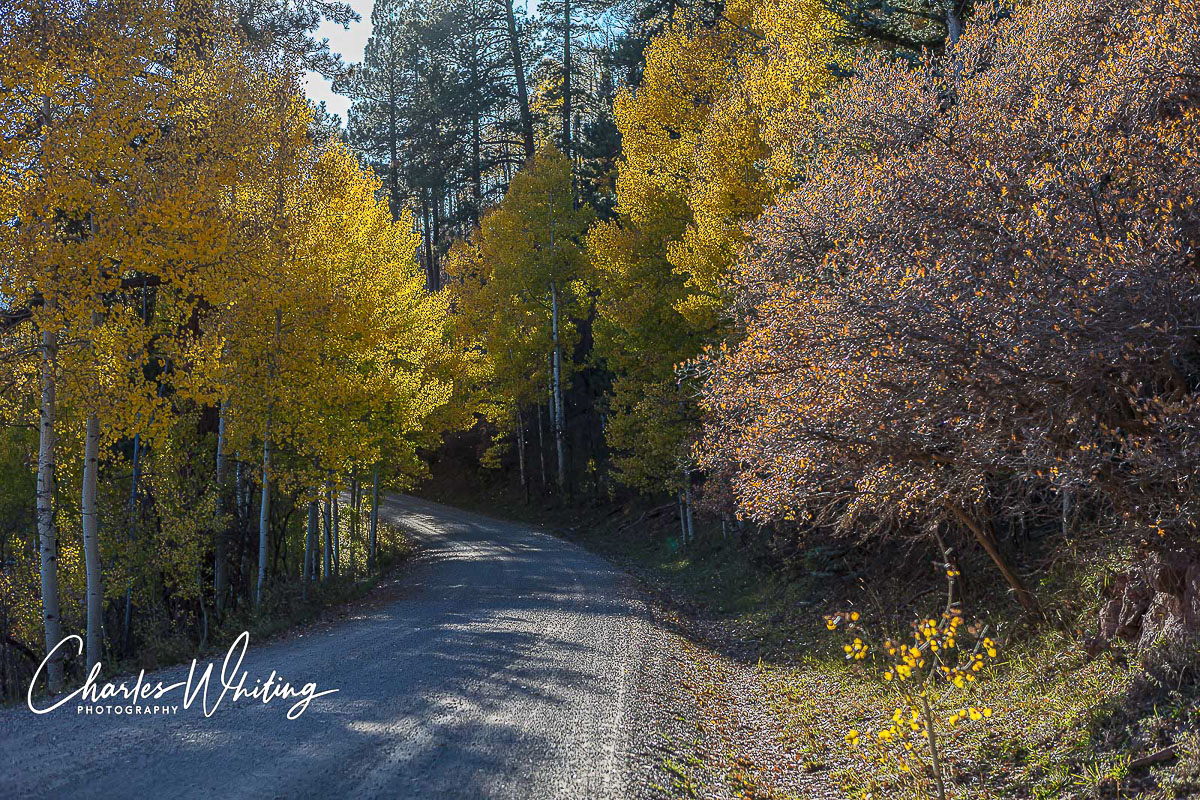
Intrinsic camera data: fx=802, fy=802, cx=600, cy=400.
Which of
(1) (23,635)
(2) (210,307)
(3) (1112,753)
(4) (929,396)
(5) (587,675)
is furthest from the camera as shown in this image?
(1) (23,635)

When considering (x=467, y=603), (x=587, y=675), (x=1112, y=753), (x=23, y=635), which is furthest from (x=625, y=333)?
(x=1112, y=753)

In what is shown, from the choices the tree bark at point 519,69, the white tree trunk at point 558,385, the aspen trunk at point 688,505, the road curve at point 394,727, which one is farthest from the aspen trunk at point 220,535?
the tree bark at point 519,69

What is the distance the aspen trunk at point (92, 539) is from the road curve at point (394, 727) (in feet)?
4.40

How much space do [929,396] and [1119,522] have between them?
9.04ft

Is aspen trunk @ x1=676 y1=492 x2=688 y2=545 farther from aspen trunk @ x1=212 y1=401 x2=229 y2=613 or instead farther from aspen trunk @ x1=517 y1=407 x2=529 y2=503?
aspen trunk @ x1=212 y1=401 x2=229 y2=613

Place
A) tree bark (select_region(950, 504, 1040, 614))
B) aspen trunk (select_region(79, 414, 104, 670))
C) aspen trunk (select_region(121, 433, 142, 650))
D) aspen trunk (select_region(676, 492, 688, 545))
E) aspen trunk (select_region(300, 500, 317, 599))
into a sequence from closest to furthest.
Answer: tree bark (select_region(950, 504, 1040, 614)) → aspen trunk (select_region(79, 414, 104, 670)) → aspen trunk (select_region(121, 433, 142, 650)) → aspen trunk (select_region(300, 500, 317, 599)) → aspen trunk (select_region(676, 492, 688, 545))

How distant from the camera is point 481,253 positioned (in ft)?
99.5

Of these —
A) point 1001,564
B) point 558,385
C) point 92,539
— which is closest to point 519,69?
point 558,385

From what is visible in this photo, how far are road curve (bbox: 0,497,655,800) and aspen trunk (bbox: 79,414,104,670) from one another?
1340 millimetres

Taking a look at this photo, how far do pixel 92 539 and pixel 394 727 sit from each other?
17.5 feet

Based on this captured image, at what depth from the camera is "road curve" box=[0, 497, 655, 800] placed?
5.25 meters

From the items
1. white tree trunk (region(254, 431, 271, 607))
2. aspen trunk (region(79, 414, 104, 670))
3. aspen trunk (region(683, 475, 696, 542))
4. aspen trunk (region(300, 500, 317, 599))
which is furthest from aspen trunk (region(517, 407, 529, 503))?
aspen trunk (region(79, 414, 104, 670))

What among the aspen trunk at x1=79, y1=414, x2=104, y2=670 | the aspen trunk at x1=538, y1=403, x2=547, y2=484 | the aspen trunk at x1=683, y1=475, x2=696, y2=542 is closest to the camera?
the aspen trunk at x1=79, y1=414, x2=104, y2=670

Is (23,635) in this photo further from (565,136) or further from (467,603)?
(565,136)
